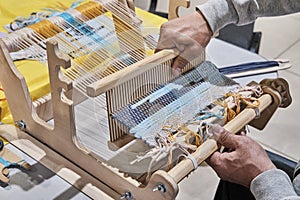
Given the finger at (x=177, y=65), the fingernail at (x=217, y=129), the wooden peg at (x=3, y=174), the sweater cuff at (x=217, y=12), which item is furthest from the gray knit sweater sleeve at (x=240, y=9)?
the wooden peg at (x=3, y=174)

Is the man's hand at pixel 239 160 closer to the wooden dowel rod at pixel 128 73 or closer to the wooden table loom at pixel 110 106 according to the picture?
the wooden table loom at pixel 110 106

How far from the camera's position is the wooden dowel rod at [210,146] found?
2.61ft

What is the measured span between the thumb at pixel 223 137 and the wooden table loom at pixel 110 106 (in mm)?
19

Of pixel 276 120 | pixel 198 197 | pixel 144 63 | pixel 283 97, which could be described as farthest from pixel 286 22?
pixel 144 63

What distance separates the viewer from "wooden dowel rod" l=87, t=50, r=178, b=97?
822mm

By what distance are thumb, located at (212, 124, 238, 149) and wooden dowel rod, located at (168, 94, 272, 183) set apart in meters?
0.01

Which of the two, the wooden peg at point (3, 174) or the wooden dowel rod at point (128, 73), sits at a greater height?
the wooden dowel rod at point (128, 73)

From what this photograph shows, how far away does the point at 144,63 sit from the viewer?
0.90 m

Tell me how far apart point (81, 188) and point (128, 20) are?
1.27 feet

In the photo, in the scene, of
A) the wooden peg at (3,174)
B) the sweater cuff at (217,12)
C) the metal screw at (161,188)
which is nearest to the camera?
the metal screw at (161,188)

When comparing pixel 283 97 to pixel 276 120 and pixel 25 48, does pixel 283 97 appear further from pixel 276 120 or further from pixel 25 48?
pixel 276 120

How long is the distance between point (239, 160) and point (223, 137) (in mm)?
50

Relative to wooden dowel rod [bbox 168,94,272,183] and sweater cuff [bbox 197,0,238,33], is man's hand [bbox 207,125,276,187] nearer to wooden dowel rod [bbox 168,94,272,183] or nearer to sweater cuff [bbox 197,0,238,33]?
wooden dowel rod [bbox 168,94,272,183]

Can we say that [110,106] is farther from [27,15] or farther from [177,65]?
[27,15]
